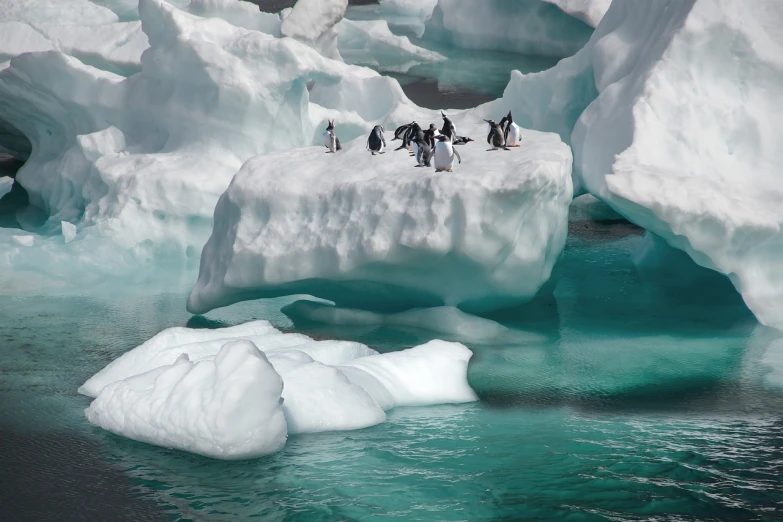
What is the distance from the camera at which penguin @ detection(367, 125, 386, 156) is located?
390 inches

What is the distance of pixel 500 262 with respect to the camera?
9.12m

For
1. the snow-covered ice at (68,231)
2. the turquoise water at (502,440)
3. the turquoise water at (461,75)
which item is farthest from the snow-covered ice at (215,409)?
the turquoise water at (461,75)

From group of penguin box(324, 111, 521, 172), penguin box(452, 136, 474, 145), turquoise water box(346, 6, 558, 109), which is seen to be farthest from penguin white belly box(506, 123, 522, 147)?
turquoise water box(346, 6, 558, 109)

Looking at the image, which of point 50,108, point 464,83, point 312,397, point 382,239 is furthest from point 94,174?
point 464,83

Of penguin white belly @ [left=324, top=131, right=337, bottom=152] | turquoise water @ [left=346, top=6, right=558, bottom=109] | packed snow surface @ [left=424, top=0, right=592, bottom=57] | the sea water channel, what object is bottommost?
the sea water channel

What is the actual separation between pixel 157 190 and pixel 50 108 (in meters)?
3.84

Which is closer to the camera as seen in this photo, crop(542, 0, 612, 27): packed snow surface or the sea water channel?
the sea water channel

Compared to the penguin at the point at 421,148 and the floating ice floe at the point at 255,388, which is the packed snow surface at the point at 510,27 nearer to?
the penguin at the point at 421,148

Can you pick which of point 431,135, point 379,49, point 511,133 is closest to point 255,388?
point 431,135

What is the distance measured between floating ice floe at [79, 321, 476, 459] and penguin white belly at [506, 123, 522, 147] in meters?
2.30

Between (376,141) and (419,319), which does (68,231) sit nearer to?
(376,141)

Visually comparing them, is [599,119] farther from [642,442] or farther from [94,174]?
[94,174]

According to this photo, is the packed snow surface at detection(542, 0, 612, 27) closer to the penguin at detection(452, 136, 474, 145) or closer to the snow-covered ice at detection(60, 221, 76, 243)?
the penguin at detection(452, 136, 474, 145)

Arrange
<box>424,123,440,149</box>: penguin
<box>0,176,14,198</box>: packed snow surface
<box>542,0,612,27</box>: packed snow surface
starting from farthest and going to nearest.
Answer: <box>542,0,612,27</box>: packed snow surface < <box>0,176,14,198</box>: packed snow surface < <box>424,123,440,149</box>: penguin
